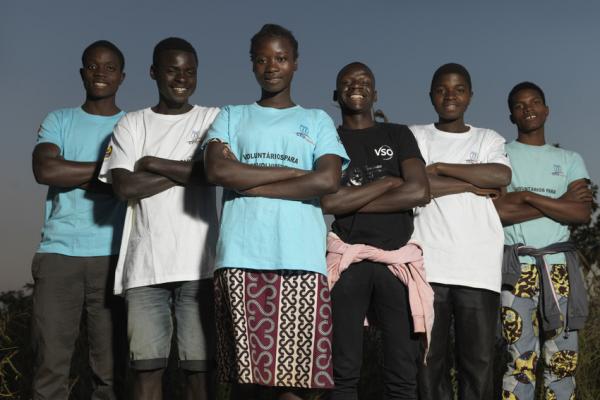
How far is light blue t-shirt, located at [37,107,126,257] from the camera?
5.67 meters

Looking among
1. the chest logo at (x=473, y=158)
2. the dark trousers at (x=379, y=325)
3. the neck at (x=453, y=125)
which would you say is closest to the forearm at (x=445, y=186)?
the chest logo at (x=473, y=158)

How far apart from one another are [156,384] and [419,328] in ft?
5.28

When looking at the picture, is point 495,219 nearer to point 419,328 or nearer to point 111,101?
point 419,328

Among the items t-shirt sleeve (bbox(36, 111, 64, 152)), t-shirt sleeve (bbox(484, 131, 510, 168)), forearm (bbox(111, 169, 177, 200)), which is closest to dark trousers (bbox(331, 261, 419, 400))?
forearm (bbox(111, 169, 177, 200))

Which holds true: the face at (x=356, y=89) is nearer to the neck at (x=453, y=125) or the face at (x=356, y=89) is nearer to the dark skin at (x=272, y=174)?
the dark skin at (x=272, y=174)

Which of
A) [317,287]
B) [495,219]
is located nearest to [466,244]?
[495,219]

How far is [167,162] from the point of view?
5027mm

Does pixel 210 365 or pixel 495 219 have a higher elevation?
pixel 495 219

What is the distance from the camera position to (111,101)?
19.6 ft

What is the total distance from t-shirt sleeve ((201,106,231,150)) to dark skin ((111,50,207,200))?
221 mm

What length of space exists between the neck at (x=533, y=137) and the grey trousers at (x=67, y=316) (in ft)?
10.8

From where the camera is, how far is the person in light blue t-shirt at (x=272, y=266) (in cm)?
465

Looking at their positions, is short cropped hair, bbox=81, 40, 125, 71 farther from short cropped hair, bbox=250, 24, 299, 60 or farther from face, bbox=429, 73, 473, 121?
face, bbox=429, 73, 473, 121

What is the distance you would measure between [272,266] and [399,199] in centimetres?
101
